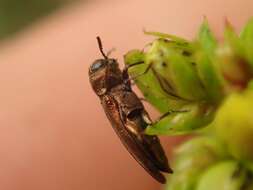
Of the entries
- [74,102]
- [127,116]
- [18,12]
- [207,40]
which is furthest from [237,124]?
[18,12]

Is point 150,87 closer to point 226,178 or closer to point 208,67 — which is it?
point 208,67

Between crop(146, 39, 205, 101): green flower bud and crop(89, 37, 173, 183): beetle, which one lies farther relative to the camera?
crop(89, 37, 173, 183): beetle

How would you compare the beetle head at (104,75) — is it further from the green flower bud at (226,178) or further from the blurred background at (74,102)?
the green flower bud at (226,178)

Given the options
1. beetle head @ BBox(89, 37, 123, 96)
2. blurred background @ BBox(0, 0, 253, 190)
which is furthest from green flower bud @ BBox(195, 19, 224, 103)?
blurred background @ BBox(0, 0, 253, 190)

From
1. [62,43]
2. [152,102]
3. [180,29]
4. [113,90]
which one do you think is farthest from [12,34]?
[152,102]

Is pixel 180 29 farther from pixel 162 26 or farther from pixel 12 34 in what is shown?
pixel 12 34

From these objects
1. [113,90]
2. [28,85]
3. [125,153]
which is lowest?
[125,153]

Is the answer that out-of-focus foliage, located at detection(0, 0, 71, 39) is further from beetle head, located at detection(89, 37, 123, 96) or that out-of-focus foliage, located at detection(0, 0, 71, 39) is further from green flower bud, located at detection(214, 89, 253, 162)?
green flower bud, located at detection(214, 89, 253, 162)
